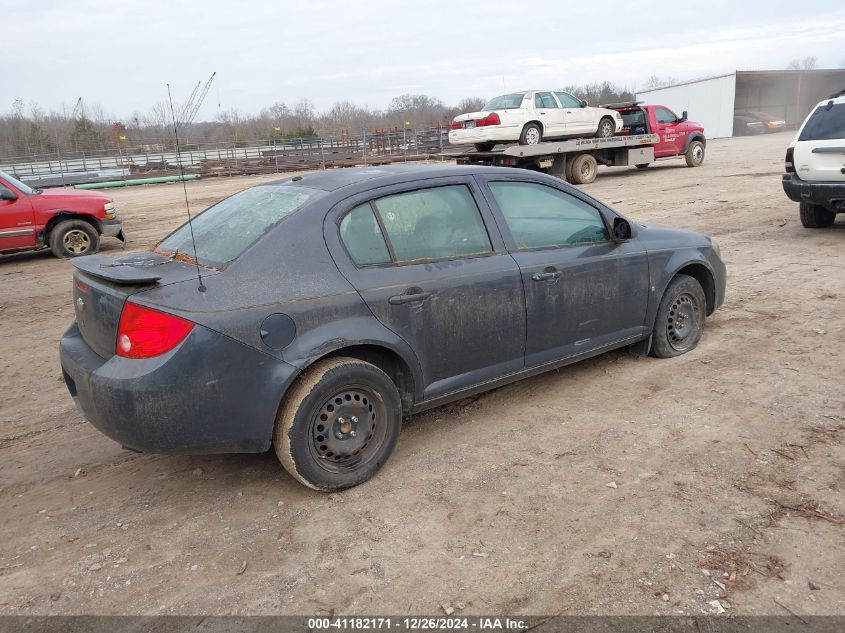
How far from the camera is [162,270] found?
3.48m

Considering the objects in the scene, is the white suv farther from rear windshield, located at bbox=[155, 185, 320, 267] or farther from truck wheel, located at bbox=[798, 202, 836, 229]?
rear windshield, located at bbox=[155, 185, 320, 267]

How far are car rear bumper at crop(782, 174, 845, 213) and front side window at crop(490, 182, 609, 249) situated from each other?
5511 millimetres

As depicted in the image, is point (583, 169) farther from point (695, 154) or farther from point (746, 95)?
point (746, 95)

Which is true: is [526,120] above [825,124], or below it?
above

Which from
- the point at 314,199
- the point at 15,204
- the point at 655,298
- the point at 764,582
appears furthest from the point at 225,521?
the point at 15,204

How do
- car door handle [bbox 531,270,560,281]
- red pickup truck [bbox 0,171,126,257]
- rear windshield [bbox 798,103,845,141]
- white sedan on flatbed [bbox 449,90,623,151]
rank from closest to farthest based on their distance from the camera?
car door handle [bbox 531,270,560,281] → rear windshield [bbox 798,103,845,141] → red pickup truck [bbox 0,171,126,257] → white sedan on flatbed [bbox 449,90,623,151]

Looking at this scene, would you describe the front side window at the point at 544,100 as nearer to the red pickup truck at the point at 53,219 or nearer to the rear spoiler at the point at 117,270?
the red pickup truck at the point at 53,219

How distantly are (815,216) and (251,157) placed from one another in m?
32.0

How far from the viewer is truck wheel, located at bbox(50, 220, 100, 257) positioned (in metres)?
11.2

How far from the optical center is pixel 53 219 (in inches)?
440

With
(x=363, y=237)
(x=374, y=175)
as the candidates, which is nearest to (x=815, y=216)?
(x=374, y=175)

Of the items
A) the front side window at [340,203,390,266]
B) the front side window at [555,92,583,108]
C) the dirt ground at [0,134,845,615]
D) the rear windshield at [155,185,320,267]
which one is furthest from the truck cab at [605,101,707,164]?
the front side window at [340,203,390,266]

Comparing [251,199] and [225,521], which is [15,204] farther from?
[225,521]

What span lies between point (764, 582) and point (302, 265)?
8.00ft
